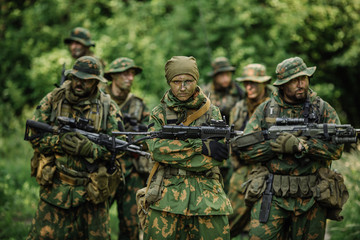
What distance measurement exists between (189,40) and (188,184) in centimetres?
931

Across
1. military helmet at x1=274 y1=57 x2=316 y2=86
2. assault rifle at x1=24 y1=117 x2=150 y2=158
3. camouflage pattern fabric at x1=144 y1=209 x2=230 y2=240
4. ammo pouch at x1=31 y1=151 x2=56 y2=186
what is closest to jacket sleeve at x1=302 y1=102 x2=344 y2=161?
military helmet at x1=274 y1=57 x2=316 y2=86

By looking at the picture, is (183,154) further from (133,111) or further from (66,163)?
(133,111)

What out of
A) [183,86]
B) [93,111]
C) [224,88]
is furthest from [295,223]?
[224,88]

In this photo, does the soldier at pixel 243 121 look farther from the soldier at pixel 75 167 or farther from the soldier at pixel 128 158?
the soldier at pixel 75 167

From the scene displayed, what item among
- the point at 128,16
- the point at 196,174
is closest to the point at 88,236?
the point at 196,174

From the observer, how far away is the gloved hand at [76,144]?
217 inches

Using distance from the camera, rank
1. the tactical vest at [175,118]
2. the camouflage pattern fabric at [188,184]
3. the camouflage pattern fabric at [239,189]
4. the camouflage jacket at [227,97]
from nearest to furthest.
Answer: the camouflage pattern fabric at [188,184]
the tactical vest at [175,118]
the camouflage pattern fabric at [239,189]
the camouflage jacket at [227,97]

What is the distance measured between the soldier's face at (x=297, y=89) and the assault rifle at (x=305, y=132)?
29 centimetres

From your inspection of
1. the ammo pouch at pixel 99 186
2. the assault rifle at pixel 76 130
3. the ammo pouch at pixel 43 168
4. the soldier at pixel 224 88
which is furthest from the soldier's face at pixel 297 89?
the soldier at pixel 224 88

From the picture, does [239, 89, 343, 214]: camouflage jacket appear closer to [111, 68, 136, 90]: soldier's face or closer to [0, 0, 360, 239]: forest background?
[111, 68, 136, 90]: soldier's face

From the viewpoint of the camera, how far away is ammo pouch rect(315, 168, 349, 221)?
5109 millimetres

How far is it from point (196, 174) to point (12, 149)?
381 inches

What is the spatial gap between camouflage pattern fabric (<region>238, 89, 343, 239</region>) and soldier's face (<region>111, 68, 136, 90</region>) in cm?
266

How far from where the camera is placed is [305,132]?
202 inches
